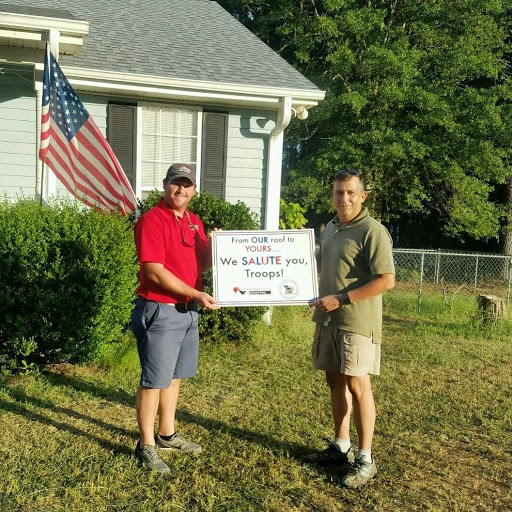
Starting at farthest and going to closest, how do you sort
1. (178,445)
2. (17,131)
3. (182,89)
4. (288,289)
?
(182,89)
(17,131)
(178,445)
(288,289)

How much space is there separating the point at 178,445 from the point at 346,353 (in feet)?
4.64

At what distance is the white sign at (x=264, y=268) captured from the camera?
147 inches

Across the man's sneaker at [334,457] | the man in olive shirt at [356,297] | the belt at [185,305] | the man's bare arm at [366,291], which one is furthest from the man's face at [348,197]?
the man's sneaker at [334,457]

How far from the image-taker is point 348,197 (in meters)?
3.50

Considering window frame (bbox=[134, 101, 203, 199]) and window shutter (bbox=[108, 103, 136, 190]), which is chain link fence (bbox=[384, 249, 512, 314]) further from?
window shutter (bbox=[108, 103, 136, 190])

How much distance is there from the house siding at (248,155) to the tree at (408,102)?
7.83 m

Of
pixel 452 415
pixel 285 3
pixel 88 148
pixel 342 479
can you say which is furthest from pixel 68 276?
pixel 285 3

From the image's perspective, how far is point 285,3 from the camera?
1766cm

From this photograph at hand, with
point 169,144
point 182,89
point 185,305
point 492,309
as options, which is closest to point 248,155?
point 169,144

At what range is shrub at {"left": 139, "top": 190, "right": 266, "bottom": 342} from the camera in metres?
6.82

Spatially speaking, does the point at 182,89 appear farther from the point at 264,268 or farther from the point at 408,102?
the point at 408,102

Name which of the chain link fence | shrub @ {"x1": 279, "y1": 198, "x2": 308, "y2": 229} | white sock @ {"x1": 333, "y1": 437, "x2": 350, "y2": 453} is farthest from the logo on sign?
shrub @ {"x1": 279, "y1": 198, "x2": 308, "y2": 229}

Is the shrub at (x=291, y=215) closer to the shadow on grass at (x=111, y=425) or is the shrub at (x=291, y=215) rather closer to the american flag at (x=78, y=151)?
the american flag at (x=78, y=151)

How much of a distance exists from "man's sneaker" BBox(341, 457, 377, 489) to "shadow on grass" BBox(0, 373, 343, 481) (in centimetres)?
14
